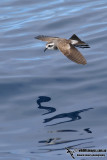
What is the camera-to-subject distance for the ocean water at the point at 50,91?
8.40 metres

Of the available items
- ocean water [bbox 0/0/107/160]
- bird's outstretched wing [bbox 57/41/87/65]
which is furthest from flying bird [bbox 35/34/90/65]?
ocean water [bbox 0/0/107/160]

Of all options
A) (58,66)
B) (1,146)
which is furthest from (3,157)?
(58,66)

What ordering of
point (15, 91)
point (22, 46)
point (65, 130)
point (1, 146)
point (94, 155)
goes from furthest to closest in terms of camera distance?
point (22, 46), point (15, 91), point (65, 130), point (1, 146), point (94, 155)

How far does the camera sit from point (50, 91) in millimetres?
10695

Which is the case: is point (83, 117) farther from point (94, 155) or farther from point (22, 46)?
point (22, 46)

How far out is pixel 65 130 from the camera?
29.1 ft

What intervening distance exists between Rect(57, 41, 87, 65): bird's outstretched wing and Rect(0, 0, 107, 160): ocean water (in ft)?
2.61

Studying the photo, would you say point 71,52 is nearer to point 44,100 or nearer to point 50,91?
point 50,91

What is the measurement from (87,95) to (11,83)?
2030 millimetres

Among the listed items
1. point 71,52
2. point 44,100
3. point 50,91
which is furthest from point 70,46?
point 44,100

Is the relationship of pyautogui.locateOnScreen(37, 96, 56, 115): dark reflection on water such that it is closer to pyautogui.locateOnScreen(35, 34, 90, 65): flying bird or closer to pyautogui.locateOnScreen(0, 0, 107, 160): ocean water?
pyautogui.locateOnScreen(0, 0, 107, 160): ocean water

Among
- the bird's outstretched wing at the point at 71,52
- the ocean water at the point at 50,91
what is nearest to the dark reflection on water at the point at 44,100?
the ocean water at the point at 50,91

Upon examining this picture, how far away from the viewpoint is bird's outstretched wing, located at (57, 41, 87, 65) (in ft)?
33.2

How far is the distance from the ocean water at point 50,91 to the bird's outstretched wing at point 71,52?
796 millimetres
